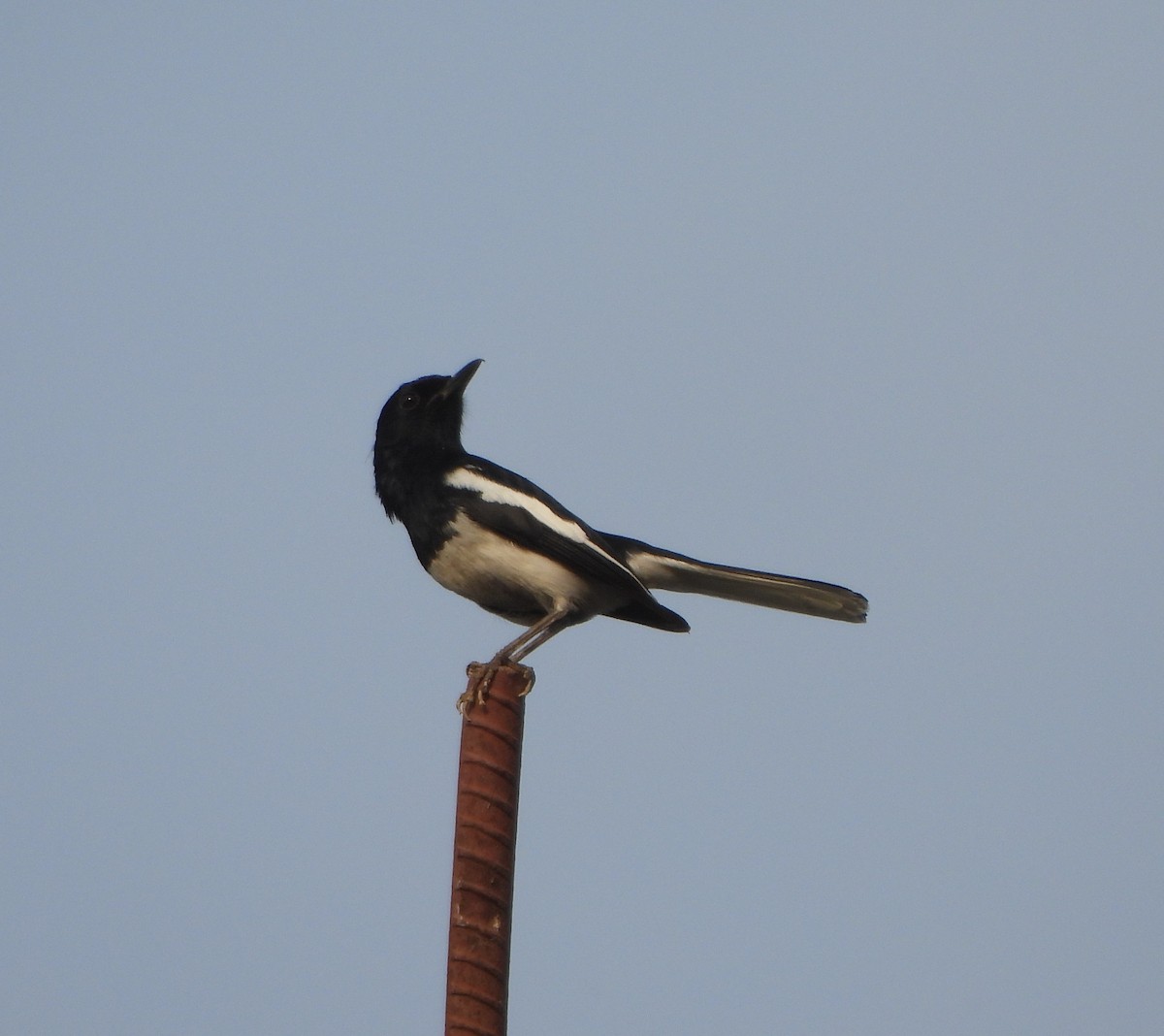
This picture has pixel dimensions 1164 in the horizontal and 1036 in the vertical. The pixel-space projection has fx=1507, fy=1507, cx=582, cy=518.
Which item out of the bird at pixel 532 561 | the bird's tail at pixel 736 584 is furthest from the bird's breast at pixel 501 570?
the bird's tail at pixel 736 584

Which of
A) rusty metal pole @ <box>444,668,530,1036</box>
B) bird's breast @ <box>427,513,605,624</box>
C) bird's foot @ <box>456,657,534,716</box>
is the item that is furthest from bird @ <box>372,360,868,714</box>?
rusty metal pole @ <box>444,668,530,1036</box>

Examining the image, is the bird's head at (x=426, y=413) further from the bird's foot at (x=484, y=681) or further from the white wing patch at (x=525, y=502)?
the bird's foot at (x=484, y=681)

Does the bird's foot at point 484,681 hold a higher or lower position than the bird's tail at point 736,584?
lower

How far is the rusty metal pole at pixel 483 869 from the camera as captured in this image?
16.3ft

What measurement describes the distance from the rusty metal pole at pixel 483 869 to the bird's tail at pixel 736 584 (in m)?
2.58

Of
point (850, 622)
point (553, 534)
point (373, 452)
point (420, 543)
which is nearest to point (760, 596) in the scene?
point (850, 622)

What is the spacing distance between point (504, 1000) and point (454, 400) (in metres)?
4.35

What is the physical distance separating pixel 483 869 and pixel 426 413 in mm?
3912

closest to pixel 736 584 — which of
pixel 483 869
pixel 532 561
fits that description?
pixel 532 561

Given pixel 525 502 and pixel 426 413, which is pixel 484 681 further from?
pixel 426 413

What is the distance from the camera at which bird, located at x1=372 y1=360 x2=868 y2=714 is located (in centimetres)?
758

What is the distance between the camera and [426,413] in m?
8.59

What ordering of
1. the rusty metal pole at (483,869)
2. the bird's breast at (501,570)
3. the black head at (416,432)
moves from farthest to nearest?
the black head at (416,432) → the bird's breast at (501,570) → the rusty metal pole at (483,869)

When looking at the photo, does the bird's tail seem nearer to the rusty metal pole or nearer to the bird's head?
the bird's head
